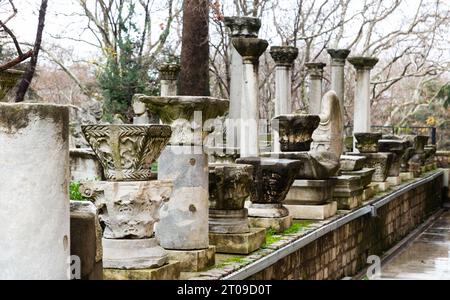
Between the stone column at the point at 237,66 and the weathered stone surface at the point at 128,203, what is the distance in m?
6.46

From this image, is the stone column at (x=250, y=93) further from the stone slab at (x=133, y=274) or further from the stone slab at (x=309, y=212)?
the stone slab at (x=133, y=274)

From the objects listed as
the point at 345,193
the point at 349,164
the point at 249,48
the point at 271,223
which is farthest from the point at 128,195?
the point at 349,164

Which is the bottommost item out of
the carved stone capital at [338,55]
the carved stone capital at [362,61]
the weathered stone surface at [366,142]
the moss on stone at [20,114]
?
the weathered stone surface at [366,142]

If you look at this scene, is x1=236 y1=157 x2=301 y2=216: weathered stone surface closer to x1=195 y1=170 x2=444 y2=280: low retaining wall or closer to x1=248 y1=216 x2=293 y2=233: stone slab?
x1=248 y1=216 x2=293 y2=233: stone slab

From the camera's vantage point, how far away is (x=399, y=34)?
30.7 meters

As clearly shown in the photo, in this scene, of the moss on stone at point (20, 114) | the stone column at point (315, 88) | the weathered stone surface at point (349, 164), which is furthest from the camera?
the stone column at point (315, 88)

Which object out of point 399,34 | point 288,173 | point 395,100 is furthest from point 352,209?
point 395,100

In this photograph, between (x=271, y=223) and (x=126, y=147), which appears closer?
(x=126, y=147)

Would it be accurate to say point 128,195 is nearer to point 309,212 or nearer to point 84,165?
point 309,212

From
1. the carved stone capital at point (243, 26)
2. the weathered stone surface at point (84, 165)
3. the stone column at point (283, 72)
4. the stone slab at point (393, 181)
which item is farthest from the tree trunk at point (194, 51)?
the carved stone capital at point (243, 26)

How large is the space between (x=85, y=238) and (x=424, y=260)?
424 inches

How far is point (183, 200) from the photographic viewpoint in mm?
8141

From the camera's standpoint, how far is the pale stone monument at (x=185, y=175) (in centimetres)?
801

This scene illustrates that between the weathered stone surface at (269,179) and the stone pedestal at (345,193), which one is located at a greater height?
the weathered stone surface at (269,179)
